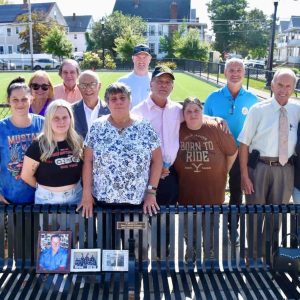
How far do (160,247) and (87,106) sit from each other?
1.76 metres

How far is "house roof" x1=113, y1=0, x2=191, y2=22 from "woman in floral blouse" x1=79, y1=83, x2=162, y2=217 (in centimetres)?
7787

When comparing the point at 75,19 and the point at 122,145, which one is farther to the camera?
the point at 75,19

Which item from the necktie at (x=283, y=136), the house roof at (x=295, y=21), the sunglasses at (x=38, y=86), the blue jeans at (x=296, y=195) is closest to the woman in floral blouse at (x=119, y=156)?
the necktie at (x=283, y=136)

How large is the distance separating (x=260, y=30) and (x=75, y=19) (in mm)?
37405

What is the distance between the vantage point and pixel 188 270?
3477 millimetres

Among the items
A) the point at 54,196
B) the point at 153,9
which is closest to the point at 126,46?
the point at 153,9

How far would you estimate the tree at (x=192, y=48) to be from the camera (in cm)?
4675

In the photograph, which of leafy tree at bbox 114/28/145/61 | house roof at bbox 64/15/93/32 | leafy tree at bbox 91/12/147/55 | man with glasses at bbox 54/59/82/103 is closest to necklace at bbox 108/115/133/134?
man with glasses at bbox 54/59/82/103

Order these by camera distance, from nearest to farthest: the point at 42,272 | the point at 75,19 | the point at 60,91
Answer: the point at 42,272, the point at 60,91, the point at 75,19

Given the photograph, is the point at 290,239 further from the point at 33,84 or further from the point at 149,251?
the point at 33,84

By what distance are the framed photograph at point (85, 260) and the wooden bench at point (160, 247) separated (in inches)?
2.3

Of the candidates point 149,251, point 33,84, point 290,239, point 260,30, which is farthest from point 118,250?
point 260,30

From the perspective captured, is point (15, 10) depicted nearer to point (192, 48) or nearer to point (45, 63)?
point (45, 63)

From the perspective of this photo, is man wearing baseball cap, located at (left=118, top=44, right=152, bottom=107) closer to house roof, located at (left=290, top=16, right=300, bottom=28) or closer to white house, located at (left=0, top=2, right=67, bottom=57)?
white house, located at (left=0, top=2, right=67, bottom=57)
